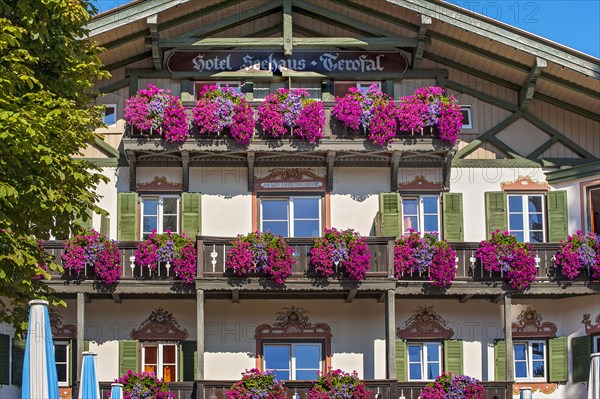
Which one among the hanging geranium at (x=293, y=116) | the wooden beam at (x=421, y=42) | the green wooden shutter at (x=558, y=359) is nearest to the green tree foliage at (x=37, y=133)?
the hanging geranium at (x=293, y=116)

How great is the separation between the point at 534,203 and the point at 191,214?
7.45 meters

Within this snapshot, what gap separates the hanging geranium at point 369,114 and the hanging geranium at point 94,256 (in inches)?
216

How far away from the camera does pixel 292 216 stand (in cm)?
3177

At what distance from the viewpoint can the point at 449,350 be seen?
31281 millimetres

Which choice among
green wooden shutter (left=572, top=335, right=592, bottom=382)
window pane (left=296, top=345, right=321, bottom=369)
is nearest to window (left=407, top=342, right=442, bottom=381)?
window pane (left=296, top=345, right=321, bottom=369)

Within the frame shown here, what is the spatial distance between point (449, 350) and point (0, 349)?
9318 millimetres

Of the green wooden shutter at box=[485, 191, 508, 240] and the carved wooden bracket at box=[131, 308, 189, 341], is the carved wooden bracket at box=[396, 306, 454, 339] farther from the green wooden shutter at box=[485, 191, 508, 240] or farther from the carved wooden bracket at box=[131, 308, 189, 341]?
the carved wooden bracket at box=[131, 308, 189, 341]

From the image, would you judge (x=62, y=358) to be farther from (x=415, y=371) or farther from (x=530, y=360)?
(x=530, y=360)

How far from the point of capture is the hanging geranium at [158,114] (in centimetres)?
3052

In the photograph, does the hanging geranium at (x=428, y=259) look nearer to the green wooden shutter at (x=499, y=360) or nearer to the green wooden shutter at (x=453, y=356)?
the green wooden shutter at (x=453, y=356)

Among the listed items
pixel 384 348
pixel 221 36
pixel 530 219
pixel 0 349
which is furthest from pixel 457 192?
pixel 0 349

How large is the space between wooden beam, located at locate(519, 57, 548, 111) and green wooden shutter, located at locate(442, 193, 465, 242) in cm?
252

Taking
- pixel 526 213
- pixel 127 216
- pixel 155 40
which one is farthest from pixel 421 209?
pixel 155 40

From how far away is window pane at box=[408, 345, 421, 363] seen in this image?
31.5 metres
